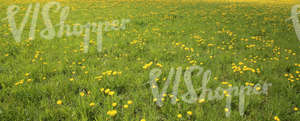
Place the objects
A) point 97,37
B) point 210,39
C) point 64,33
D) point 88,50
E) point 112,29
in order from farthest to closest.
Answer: point 112,29 < point 64,33 < point 97,37 < point 210,39 < point 88,50

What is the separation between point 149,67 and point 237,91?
1713 millimetres

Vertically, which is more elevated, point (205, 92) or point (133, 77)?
point (133, 77)

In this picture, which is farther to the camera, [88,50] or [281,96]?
[88,50]

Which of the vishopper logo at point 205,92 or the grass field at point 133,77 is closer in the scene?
the grass field at point 133,77

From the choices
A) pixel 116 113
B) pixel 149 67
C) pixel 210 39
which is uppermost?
pixel 210 39

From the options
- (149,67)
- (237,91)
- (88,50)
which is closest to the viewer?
(237,91)

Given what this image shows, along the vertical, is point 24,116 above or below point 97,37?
below

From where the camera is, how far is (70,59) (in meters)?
4.09

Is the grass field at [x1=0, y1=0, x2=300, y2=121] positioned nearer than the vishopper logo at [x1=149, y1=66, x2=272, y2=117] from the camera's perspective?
Yes

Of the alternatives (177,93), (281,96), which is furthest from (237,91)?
(177,93)

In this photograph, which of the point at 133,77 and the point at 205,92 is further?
the point at 133,77

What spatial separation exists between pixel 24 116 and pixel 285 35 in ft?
24.3

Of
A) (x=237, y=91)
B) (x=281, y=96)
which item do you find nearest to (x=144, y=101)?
(x=237, y=91)

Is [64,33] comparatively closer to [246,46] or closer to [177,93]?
[177,93]
